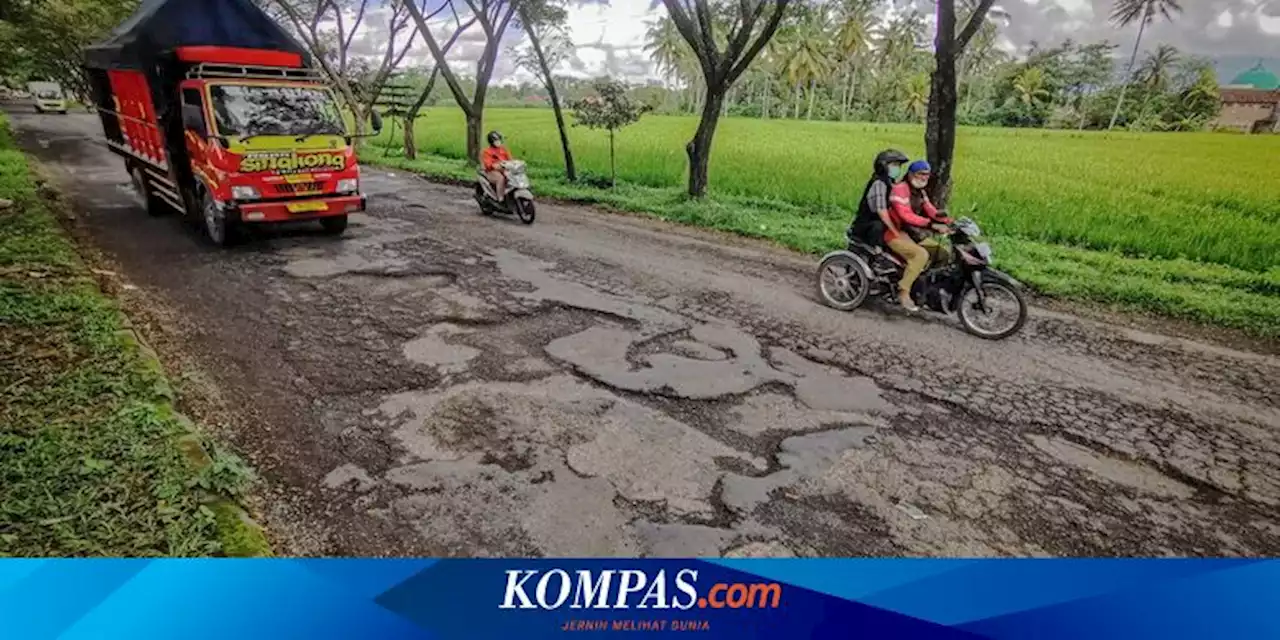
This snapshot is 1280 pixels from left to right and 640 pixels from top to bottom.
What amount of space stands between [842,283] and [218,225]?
563 cm

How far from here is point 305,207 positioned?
243 inches

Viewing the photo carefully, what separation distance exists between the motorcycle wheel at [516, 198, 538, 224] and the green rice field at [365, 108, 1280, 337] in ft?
5.85

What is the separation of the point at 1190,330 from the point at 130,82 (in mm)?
9669

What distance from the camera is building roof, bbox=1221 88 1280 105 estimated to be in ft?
11.4

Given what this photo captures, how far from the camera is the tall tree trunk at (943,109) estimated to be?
6039mm

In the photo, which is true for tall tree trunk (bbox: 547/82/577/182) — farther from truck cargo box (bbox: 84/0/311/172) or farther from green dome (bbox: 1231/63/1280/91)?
green dome (bbox: 1231/63/1280/91)

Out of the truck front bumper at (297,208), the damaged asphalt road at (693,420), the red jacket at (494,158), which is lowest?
the damaged asphalt road at (693,420)

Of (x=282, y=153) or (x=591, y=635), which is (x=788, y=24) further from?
(x=591, y=635)

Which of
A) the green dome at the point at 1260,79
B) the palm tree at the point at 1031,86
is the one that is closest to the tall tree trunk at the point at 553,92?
the palm tree at the point at 1031,86

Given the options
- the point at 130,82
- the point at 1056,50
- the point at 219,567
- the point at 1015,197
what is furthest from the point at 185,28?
the point at 1015,197

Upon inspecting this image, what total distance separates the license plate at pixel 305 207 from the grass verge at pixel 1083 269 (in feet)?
13.3

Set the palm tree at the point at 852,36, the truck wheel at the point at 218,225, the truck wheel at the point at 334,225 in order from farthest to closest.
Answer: the palm tree at the point at 852,36, the truck wheel at the point at 334,225, the truck wheel at the point at 218,225

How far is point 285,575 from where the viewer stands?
166 cm

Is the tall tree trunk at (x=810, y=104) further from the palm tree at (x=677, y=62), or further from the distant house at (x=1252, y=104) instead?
the distant house at (x=1252, y=104)
